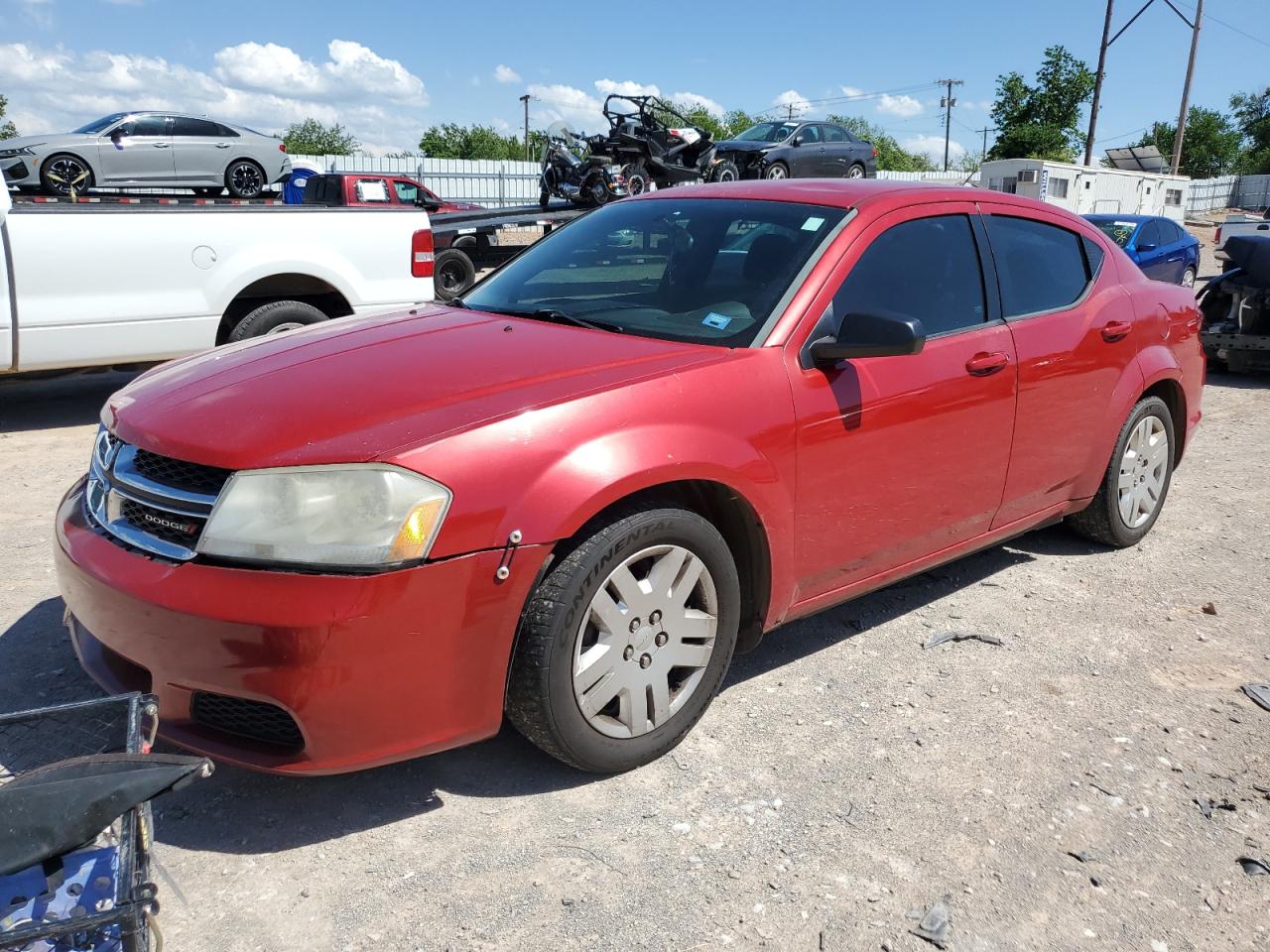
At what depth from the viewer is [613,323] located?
3.44 m

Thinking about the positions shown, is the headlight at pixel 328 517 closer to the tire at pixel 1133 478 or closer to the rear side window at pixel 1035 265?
the rear side window at pixel 1035 265

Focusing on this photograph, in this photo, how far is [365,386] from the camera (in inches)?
112

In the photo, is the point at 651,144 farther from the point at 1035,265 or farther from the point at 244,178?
the point at 1035,265

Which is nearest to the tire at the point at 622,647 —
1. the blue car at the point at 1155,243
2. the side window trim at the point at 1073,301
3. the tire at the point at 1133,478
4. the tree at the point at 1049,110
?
the side window trim at the point at 1073,301

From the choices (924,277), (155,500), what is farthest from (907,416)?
(155,500)

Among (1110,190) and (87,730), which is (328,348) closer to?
(87,730)

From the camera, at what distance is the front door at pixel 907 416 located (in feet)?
10.8

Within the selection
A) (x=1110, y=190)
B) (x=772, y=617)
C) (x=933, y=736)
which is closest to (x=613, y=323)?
(x=772, y=617)

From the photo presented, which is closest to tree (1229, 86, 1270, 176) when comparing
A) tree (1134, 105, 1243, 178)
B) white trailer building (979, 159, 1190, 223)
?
tree (1134, 105, 1243, 178)

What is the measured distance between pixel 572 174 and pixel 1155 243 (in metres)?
8.99

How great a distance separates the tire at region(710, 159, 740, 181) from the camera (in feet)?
68.0

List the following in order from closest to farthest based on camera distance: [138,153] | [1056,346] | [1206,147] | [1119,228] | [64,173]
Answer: [1056,346] → [1119,228] → [64,173] → [138,153] → [1206,147]

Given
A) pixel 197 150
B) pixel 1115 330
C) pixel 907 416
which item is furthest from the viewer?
pixel 197 150

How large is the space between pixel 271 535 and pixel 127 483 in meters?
0.59
